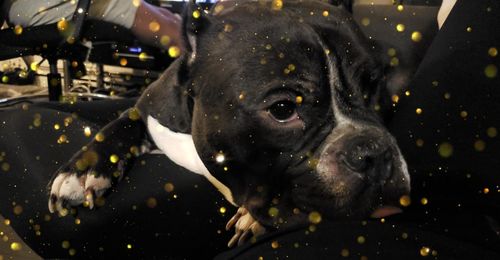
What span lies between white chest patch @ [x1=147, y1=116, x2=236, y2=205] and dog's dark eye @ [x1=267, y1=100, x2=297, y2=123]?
0.13 m

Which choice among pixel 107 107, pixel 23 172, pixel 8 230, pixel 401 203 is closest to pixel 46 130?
pixel 23 172

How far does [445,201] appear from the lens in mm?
556

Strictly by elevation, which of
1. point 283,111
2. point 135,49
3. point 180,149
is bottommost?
point 135,49

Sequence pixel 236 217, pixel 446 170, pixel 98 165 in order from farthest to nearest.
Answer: pixel 98 165 < pixel 236 217 < pixel 446 170

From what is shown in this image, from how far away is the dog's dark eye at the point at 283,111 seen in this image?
2.33ft

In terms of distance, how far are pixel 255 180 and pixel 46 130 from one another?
1.20 feet

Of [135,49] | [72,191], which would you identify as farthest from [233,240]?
[135,49]

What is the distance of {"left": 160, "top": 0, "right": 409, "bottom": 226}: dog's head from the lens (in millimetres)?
661

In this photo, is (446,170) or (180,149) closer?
(446,170)

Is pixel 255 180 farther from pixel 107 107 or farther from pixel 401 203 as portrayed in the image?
pixel 107 107

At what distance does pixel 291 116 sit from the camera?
725 millimetres

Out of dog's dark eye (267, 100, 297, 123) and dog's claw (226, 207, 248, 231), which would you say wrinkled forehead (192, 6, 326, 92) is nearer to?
dog's dark eye (267, 100, 297, 123)

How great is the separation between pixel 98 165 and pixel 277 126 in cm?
30

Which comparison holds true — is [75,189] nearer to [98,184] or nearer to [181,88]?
[98,184]
